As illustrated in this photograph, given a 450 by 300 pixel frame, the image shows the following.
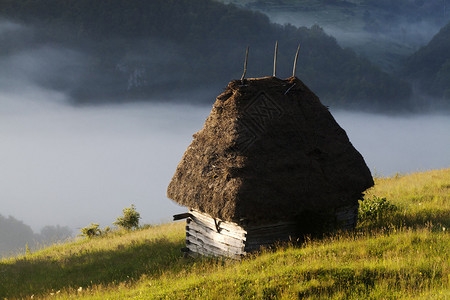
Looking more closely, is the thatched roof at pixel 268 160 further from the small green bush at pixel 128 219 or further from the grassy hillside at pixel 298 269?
the small green bush at pixel 128 219

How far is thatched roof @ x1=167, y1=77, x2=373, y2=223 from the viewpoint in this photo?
12.0m

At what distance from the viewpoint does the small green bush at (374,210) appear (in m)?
14.8

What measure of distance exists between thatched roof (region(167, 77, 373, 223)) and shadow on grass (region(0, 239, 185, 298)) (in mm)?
2617

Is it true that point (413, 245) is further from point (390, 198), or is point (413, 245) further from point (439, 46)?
point (439, 46)

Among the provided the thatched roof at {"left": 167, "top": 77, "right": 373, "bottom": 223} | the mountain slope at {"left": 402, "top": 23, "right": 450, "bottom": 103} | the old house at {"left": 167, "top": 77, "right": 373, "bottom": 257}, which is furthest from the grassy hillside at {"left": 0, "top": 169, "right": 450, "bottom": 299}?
the mountain slope at {"left": 402, "top": 23, "right": 450, "bottom": 103}

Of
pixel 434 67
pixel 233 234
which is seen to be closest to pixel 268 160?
pixel 233 234

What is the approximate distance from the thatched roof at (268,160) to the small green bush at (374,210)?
1.65 metres

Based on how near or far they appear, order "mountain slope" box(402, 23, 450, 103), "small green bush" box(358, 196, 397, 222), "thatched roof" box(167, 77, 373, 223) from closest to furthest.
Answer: "thatched roof" box(167, 77, 373, 223)
"small green bush" box(358, 196, 397, 222)
"mountain slope" box(402, 23, 450, 103)

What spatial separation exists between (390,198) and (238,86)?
858cm

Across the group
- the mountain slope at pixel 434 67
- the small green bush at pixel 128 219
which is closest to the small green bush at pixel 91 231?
the small green bush at pixel 128 219

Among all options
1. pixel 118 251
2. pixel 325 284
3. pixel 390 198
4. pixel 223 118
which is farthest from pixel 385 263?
pixel 118 251

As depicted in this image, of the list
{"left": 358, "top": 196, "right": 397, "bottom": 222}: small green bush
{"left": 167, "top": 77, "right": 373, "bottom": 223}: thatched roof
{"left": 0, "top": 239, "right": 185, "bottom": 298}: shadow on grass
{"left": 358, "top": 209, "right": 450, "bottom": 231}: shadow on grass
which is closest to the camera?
{"left": 167, "top": 77, "right": 373, "bottom": 223}: thatched roof

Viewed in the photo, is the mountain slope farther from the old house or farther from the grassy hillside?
the old house

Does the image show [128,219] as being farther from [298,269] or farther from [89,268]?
[298,269]
